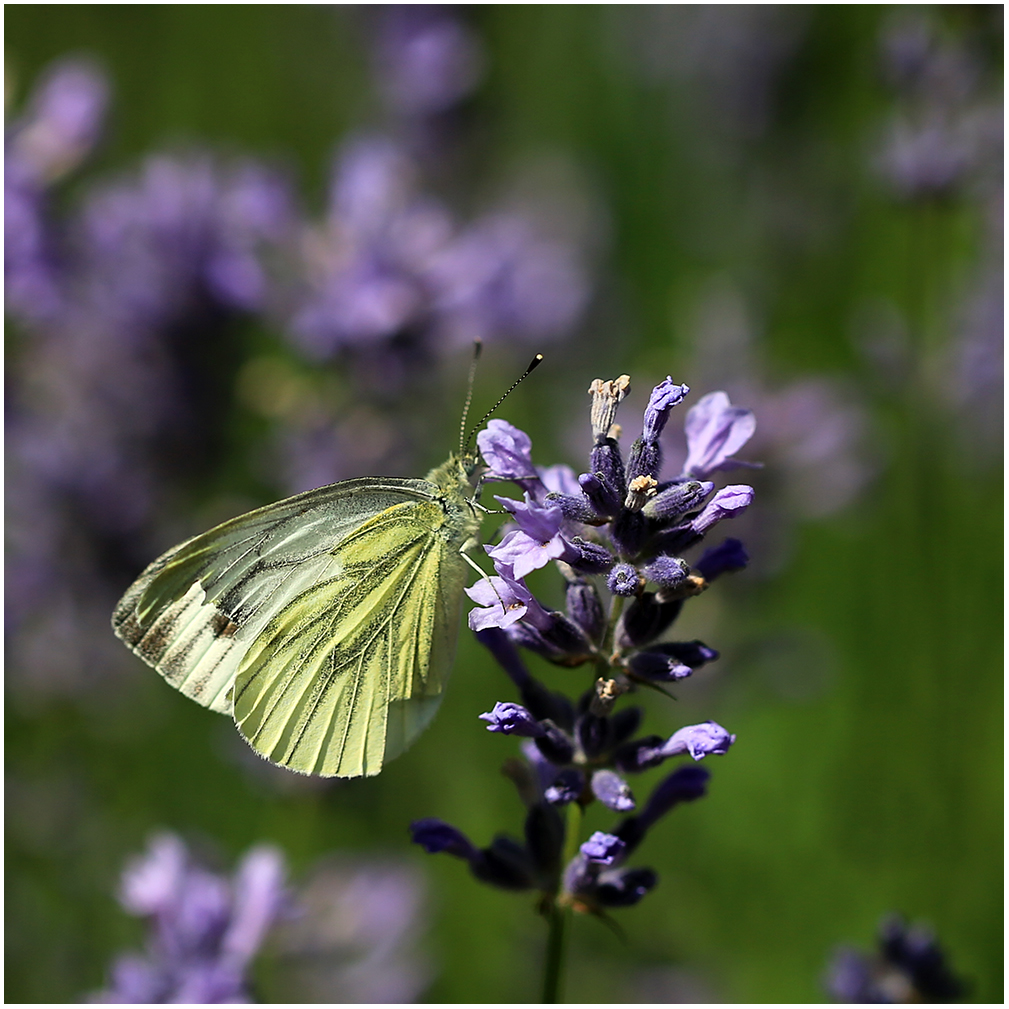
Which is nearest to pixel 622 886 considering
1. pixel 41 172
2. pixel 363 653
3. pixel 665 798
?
pixel 665 798

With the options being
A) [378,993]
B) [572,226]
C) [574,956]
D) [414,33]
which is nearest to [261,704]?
[378,993]

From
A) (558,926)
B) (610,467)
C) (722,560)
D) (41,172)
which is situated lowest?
(558,926)

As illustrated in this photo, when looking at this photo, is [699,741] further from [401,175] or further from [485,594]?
[401,175]

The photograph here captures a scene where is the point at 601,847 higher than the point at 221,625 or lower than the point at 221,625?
lower

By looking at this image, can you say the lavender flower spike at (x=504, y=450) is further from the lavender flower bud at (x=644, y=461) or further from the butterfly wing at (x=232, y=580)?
the butterfly wing at (x=232, y=580)

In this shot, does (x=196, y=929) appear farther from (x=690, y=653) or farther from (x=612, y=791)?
(x=690, y=653)

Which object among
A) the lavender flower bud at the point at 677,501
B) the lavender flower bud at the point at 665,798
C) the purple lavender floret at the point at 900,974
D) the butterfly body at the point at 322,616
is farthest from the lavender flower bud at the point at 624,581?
the purple lavender floret at the point at 900,974

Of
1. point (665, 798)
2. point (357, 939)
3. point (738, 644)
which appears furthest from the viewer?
point (738, 644)
